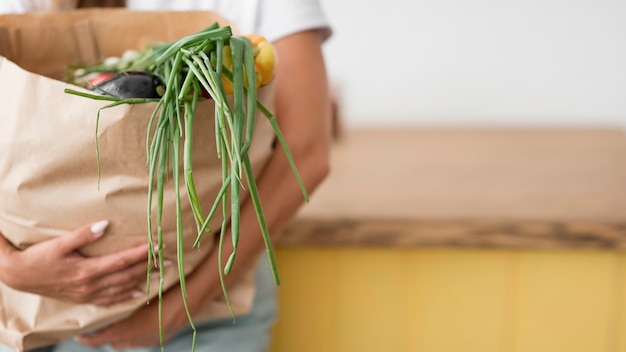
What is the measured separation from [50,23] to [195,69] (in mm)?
387

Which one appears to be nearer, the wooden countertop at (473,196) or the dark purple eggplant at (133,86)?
the dark purple eggplant at (133,86)

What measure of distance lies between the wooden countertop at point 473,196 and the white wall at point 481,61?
0.60 ft

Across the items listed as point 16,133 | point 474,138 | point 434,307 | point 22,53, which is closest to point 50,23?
point 22,53

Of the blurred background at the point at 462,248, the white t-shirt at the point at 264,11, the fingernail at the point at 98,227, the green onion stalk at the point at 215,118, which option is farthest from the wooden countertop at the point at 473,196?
the green onion stalk at the point at 215,118

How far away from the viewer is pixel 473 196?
1.20 meters

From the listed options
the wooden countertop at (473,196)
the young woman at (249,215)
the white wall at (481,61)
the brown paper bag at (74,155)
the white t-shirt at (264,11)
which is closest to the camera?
the brown paper bag at (74,155)

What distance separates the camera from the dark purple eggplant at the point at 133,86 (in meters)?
0.70

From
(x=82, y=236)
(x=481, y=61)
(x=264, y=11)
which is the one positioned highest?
(x=264, y=11)

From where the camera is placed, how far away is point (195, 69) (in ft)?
1.82

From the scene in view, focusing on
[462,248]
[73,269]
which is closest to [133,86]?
[73,269]

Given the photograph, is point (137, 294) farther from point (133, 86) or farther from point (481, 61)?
point (481, 61)

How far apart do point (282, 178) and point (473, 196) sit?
42 cm

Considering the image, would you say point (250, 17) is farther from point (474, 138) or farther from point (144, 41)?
point (474, 138)

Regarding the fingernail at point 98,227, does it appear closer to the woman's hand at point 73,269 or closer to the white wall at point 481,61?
the woman's hand at point 73,269
